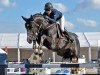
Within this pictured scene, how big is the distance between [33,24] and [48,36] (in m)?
0.57

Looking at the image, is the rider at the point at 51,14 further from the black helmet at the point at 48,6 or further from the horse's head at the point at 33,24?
the horse's head at the point at 33,24

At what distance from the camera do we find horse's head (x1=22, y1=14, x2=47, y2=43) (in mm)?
7415

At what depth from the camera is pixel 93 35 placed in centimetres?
3653

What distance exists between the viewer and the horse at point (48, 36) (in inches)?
300

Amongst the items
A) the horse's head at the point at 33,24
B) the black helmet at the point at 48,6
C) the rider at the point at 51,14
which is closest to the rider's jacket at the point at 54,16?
the rider at the point at 51,14

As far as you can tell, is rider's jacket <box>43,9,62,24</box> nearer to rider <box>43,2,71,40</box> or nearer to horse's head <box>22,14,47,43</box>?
rider <box>43,2,71,40</box>

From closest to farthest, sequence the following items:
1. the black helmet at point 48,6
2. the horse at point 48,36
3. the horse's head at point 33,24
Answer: the horse's head at point 33,24
the horse at point 48,36
the black helmet at point 48,6

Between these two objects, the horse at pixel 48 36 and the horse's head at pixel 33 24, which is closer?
the horse's head at pixel 33 24

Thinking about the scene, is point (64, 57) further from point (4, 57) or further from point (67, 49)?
point (4, 57)

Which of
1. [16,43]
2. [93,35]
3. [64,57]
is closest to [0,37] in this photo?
[16,43]

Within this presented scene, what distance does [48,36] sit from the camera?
815cm

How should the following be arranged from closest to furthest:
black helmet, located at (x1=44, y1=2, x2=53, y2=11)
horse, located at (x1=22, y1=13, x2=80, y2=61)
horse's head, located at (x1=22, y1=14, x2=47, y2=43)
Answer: horse's head, located at (x1=22, y1=14, x2=47, y2=43)
horse, located at (x1=22, y1=13, x2=80, y2=61)
black helmet, located at (x1=44, y1=2, x2=53, y2=11)

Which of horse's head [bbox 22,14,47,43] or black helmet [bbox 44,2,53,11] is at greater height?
black helmet [bbox 44,2,53,11]

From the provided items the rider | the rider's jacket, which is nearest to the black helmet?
the rider
